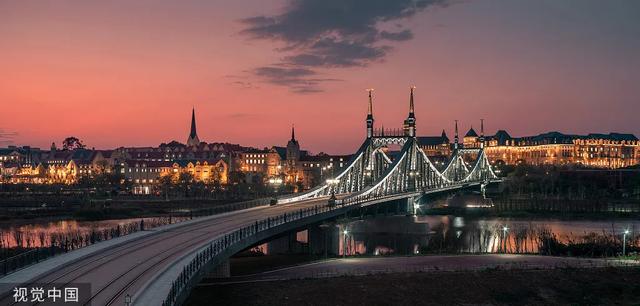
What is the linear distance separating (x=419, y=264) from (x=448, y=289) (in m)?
10.6

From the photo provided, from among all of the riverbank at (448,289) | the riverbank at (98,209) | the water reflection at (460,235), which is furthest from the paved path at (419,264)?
the riverbank at (98,209)

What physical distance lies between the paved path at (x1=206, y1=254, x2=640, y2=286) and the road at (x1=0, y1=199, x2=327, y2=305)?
5904 mm

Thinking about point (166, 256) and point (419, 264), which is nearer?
point (166, 256)

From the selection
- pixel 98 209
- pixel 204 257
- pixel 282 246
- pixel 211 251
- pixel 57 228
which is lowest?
pixel 57 228

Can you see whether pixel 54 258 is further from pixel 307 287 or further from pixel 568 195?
pixel 568 195

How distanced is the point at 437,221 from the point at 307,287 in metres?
75.7

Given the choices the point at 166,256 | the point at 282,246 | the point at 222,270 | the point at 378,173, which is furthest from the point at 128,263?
the point at 378,173

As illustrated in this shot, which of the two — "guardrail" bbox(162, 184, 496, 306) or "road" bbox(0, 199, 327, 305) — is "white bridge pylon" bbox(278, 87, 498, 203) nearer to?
"guardrail" bbox(162, 184, 496, 306)

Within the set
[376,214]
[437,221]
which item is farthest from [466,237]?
[437,221]

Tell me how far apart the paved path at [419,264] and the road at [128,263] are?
232 inches

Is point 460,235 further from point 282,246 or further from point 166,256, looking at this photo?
point 166,256

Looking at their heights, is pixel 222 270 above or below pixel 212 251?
below

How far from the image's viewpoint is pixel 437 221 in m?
123

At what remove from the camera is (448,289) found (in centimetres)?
5269
